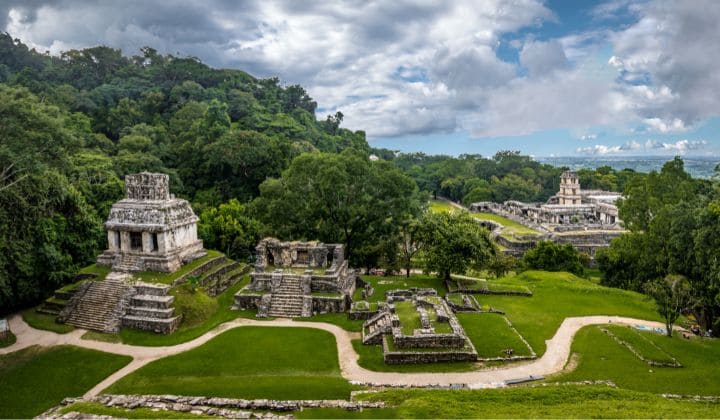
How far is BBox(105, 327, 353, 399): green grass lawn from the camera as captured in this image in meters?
A: 16.6

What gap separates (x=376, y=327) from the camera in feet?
72.5

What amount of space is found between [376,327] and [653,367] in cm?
1175

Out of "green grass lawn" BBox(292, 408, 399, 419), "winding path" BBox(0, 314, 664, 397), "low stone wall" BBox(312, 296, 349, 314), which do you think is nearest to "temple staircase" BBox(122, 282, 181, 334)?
"winding path" BBox(0, 314, 664, 397)

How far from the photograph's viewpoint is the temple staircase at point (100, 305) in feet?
76.1

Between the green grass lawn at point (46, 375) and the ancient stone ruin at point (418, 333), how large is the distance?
1136 cm

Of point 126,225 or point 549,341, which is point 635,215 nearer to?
point 549,341

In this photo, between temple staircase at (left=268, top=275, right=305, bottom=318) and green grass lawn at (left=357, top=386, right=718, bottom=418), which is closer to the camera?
green grass lawn at (left=357, top=386, right=718, bottom=418)

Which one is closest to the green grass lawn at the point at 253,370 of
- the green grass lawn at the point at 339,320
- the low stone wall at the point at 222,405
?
the low stone wall at the point at 222,405

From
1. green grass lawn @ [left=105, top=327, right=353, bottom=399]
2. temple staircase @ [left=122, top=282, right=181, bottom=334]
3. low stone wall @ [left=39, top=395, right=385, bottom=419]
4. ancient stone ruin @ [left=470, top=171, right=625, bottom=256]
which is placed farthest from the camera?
ancient stone ruin @ [left=470, top=171, right=625, bottom=256]

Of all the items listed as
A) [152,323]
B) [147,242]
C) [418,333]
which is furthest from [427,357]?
[147,242]

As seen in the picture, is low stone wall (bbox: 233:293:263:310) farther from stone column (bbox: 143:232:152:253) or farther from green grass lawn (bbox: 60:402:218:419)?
green grass lawn (bbox: 60:402:218:419)

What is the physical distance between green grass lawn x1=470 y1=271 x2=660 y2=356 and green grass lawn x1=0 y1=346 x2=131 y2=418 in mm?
19024

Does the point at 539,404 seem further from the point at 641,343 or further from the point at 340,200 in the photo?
the point at 340,200

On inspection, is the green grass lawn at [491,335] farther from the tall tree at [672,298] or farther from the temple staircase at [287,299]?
the temple staircase at [287,299]
